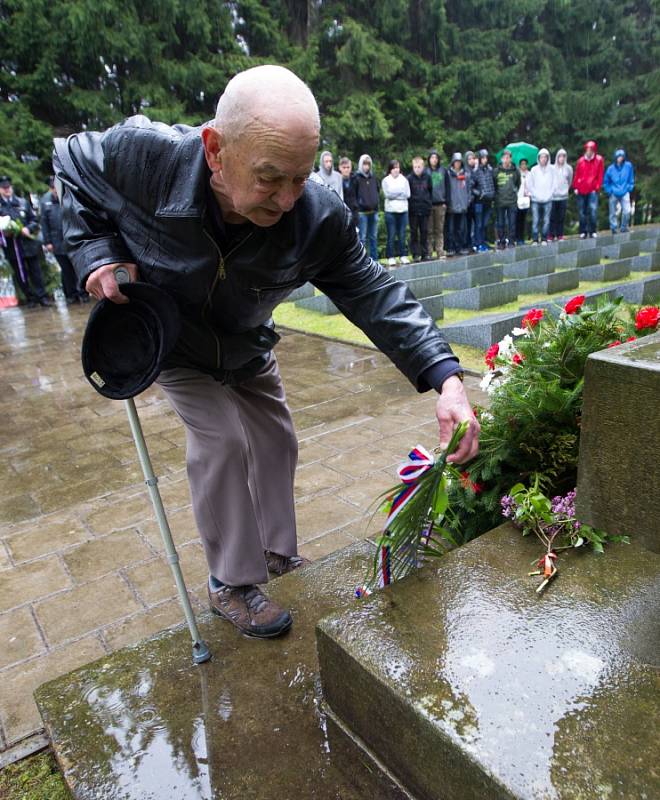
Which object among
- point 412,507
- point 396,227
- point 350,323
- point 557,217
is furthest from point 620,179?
point 412,507

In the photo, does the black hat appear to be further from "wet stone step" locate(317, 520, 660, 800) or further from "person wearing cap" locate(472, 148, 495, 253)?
"person wearing cap" locate(472, 148, 495, 253)

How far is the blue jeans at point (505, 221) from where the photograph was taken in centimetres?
1393

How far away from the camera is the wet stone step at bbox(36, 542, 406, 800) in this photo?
1672 mm

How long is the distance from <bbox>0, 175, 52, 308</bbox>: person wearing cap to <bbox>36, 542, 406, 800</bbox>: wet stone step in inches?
396

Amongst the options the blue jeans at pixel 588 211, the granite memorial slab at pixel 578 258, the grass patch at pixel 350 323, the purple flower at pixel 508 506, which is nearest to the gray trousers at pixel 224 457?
the purple flower at pixel 508 506

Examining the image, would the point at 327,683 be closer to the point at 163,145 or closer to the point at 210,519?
the point at 210,519

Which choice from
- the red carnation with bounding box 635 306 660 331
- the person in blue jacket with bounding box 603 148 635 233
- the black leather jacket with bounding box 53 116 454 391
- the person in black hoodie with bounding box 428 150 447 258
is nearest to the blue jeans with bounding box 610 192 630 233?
the person in blue jacket with bounding box 603 148 635 233

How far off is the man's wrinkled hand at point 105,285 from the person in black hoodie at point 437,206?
11.8 m

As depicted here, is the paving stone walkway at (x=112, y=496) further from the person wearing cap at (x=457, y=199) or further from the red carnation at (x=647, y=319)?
the person wearing cap at (x=457, y=199)

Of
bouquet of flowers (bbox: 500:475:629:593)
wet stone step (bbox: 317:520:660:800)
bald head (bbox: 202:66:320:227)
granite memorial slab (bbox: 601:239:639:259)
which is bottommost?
granite memorial slab (bbox: 601:239:639:259)

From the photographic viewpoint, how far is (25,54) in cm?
1548

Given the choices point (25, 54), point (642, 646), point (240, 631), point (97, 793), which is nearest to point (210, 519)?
point (240, 631)

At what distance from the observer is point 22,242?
10648mm

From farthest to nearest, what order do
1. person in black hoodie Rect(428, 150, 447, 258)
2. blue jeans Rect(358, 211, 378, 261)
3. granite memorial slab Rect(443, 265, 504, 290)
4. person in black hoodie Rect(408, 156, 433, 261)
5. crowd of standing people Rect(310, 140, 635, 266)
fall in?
1. person in black hoodie Rect(428, 150, 447, 258)
2. person in black hoodie Rect(408, 156, 433, 261)
3. crowd of standing people Rect(310, 140, 635, 266)
4. blue jeans Rect(358, 211, 378, 261)
5. granite memorial slab Rect(443, 265, 504, 290)
